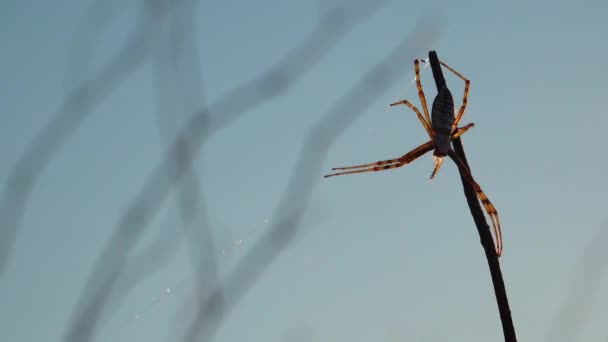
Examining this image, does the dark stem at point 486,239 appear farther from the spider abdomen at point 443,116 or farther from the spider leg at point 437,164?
the spider leg at point 437,164

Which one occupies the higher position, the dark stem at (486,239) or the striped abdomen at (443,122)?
the dark stem at (486,239)

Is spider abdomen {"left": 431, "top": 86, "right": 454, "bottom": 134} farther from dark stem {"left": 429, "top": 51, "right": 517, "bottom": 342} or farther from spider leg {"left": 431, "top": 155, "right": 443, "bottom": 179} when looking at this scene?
dark stem {"left": 429, "top": 51, "right": 517, "bottom": 342}

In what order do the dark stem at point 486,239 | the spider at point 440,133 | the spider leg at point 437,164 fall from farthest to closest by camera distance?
the spider leg at point 437,164 → the spider at point 440,133 → the dark stem at point 486,239

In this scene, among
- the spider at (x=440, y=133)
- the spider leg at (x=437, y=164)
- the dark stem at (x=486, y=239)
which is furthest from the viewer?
the spider leg at (x=437, y=164)

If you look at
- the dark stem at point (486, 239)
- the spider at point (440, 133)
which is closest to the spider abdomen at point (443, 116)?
the spider at point (440, 133)

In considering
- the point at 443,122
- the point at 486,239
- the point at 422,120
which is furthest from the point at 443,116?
the point at 486,239

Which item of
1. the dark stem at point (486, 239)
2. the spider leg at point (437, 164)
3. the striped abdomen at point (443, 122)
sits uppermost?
the dark stem at point (486, 239)

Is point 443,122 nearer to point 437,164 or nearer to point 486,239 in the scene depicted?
point 437,164

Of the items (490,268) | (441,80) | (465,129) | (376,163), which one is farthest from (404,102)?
(490,268)

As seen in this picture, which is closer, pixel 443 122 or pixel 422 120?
pixel 443 122

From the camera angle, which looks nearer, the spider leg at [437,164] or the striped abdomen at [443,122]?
the striped abdomen at [443,122]
